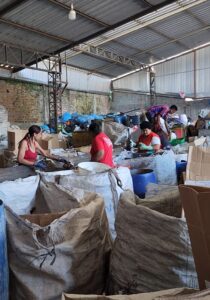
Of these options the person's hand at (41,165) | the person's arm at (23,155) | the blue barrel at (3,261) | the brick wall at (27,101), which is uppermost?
the brick wall at (27,101)

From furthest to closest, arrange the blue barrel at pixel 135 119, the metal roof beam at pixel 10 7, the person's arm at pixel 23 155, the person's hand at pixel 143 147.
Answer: the blue barrel at pixel 135 119 < the metal roof beam at pixel 10 7 < the person's hand at pixel 143 147 < the person's arm at pixel 23 155

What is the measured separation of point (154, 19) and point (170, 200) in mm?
9559

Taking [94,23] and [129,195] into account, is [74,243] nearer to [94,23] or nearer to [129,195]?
[129,195]

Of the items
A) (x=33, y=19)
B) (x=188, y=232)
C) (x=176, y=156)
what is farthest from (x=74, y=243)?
(x=33, y=19)

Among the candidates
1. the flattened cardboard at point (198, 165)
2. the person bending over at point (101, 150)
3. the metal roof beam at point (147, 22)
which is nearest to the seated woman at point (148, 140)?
the person bending over at point (101, 150)

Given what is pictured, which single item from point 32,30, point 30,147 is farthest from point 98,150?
point 32,30

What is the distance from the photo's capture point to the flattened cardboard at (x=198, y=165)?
1837 millimetres

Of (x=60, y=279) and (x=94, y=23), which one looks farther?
(x=94, y=23)

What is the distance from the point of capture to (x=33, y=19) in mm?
7730

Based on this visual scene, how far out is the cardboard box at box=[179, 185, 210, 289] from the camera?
1.06 meters

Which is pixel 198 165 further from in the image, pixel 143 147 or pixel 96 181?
pixel 143 147

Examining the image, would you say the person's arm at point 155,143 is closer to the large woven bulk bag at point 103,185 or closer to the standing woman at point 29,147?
the standing woman at point 29,147

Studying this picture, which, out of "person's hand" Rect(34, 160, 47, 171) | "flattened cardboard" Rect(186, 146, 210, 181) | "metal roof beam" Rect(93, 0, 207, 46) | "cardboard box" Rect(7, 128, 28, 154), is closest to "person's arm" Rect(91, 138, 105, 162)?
"person's hand" Rect(34, 160, 47, 171)

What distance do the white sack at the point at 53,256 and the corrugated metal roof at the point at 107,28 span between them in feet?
20.3
